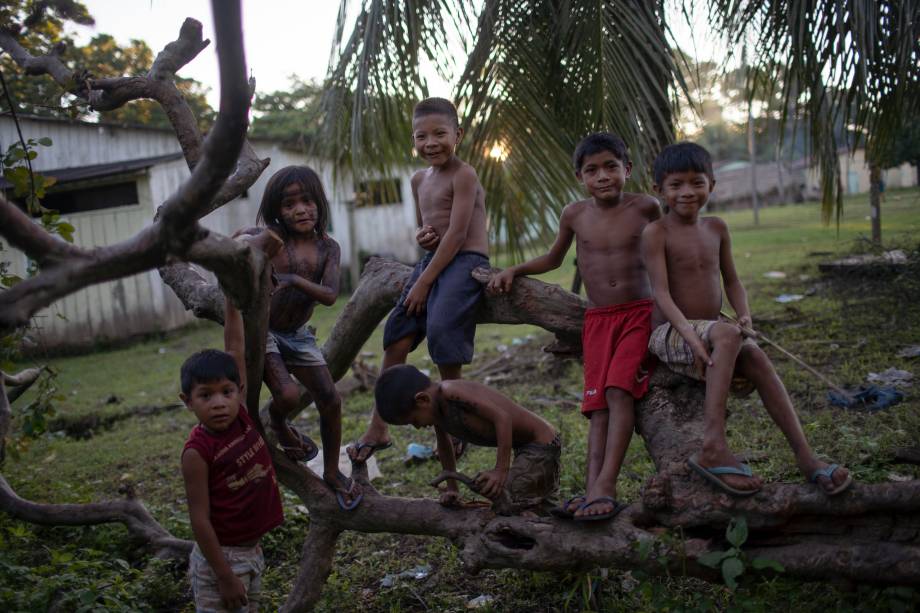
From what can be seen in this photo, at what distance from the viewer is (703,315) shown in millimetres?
3045

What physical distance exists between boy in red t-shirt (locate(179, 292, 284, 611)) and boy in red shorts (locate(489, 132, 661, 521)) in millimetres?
1253

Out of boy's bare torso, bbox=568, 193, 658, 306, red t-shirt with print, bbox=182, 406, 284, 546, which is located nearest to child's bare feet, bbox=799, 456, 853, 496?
boy's bare torso, bbox=568, 193, 658, 306

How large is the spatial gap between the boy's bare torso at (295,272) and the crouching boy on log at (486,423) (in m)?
0.54

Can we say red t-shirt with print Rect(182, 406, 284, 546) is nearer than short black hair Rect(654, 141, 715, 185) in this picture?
Yes

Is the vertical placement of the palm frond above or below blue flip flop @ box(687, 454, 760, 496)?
above

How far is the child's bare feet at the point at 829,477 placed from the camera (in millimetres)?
2557

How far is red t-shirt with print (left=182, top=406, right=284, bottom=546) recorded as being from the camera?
107 inches

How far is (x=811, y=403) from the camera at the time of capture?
17.2 feet

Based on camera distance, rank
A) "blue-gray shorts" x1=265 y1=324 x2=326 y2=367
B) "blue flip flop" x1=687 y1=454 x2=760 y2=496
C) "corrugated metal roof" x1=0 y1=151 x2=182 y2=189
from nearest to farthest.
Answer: "blue flip flop" x1=687 y1=454 x2=760 y2=496, "blue-gray shorts" x1=265 y1=324 x2=326 y2=367, "corrugated metal roof" x1=0 y1=151 x2=182 y2=189

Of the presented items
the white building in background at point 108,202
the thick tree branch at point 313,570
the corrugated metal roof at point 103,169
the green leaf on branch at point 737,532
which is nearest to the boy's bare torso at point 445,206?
the thick tree branch at point 313,570

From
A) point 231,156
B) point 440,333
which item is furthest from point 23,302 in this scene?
point 440,333

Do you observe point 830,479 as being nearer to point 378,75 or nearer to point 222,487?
point 222,487

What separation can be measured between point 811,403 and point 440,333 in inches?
123

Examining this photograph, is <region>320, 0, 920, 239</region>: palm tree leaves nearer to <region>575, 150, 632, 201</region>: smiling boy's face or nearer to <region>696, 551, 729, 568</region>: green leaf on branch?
<region>575, 150, 632, 201</region>: smiling boy's face
